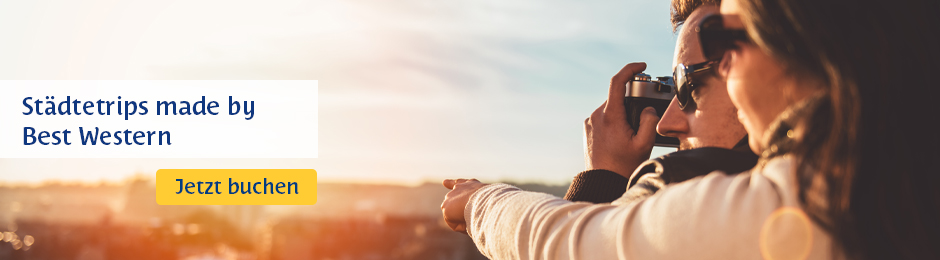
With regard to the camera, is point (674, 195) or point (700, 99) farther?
point (700, 99)

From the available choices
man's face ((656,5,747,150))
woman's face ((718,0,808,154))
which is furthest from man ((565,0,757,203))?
woman's face ((718,0,808,154))

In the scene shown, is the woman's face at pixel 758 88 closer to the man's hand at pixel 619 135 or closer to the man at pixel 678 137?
the man at pixel 678 137

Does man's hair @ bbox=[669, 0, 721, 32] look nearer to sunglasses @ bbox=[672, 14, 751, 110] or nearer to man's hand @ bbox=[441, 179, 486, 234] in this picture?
sunglasses @ bbox=[672, 14, 751, 110]

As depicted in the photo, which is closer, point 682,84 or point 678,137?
point 682,84

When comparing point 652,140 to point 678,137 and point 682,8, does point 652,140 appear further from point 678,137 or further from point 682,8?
point 682,8

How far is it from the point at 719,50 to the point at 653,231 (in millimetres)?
343

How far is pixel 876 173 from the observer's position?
0.60 m

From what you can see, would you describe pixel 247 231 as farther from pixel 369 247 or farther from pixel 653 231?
pixel 653 231

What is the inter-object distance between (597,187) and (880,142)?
80 centimetres

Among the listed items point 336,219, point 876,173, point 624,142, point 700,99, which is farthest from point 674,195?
point 336,219

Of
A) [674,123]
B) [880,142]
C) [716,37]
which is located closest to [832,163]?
[880,142]

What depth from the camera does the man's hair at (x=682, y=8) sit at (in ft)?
4.83

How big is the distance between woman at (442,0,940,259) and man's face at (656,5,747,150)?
0.53 metres

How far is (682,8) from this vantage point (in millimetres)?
1516
